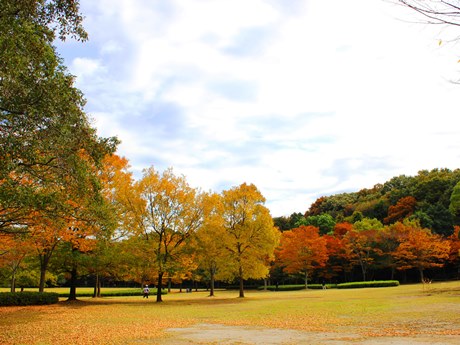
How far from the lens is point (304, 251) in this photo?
56.9m

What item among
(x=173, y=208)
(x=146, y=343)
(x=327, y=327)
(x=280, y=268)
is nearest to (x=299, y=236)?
(x=280, y=268)

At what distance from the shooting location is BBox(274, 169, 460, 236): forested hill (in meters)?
63.3

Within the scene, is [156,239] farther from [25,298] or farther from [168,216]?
[25,298]

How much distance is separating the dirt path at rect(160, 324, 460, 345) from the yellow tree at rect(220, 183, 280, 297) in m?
22.1

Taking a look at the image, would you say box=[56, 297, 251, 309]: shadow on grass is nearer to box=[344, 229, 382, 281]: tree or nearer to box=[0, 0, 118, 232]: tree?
box=[0, 0, 118, 232]: tree

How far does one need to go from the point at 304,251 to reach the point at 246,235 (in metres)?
23.8

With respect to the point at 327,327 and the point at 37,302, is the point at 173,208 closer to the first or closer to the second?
the point at 37,302

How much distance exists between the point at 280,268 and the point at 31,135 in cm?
5964

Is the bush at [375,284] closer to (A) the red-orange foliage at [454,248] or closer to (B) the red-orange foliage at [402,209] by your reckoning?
(A) the red-orange foliage at [454,248]

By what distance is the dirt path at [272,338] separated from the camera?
384 inches

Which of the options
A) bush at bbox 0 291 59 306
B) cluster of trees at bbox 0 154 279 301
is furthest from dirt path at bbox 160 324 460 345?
bush at bbox 0 291 59 306

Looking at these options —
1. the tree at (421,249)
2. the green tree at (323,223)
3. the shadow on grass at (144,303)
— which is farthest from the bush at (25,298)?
the green tree at (323,223)

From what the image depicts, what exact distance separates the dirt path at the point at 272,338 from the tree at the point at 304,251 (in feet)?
147

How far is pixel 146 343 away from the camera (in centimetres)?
1064
